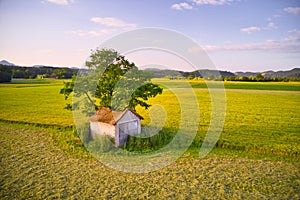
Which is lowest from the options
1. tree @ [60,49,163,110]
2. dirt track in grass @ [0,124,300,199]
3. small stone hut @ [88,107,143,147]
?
dirt track in grass @ [0,124,300,199]

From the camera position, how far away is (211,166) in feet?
44.0

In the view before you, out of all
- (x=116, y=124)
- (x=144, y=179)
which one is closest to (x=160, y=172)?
(x=144, y=179)

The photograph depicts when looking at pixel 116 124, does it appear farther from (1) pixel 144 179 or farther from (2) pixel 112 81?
(1) pixel 144 179

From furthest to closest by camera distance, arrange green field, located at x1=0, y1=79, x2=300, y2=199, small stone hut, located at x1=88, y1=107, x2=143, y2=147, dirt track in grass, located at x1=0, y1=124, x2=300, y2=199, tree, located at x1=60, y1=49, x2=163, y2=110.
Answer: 1. tree, located at x1=60, y1=49, x2=163, y2=110
2. small stone hut, located at x1=88, y1=107, x2=143, y2=147
3. green field, located at x1=0, y1=79, x2=300, y2=199
4. dirt track in grass, located at x1=0, y1=124, x2=300, y2=199

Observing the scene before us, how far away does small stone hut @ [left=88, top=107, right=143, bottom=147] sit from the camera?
16062 mm

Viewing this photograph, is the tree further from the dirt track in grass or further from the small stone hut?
the dirt track in grass

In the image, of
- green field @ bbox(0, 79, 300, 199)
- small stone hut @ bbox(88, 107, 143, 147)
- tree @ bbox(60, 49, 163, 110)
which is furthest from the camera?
tree @ bbox(60, 49, 163, 110)

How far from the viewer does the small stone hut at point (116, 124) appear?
16.1 m

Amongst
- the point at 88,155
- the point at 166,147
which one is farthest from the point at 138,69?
the point at 88,155

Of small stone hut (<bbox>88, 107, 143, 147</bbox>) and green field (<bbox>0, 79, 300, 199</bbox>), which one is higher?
small stone hut (<bbox>88, 107, 143, 147</bbox>)

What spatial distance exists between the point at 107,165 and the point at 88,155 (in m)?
2.21

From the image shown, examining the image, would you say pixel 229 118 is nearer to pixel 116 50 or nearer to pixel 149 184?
pixel 116 50

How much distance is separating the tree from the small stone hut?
1592 millimetres

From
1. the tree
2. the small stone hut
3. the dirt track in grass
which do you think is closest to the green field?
the dirt track in grass
